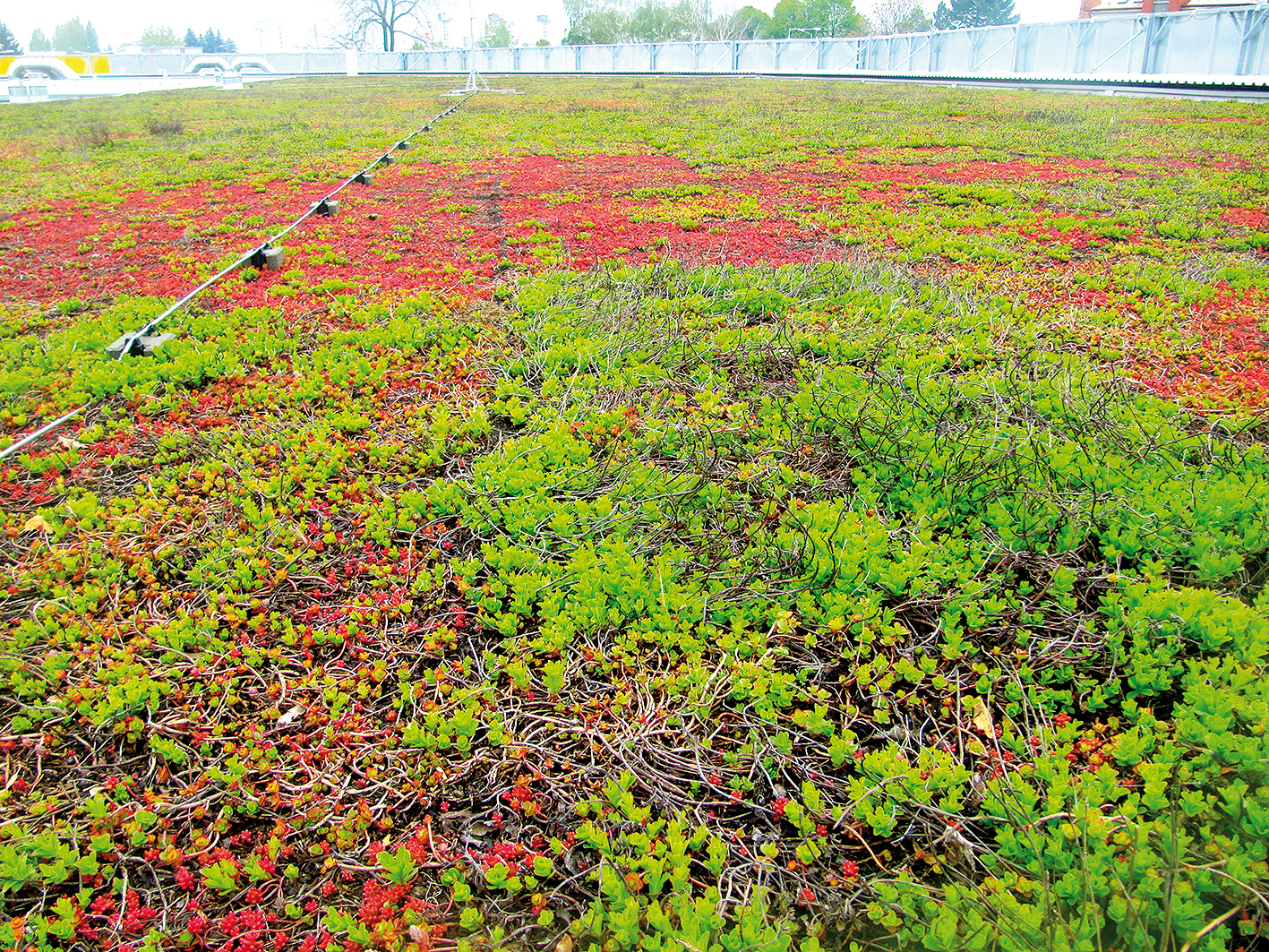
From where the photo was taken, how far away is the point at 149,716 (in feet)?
7.78

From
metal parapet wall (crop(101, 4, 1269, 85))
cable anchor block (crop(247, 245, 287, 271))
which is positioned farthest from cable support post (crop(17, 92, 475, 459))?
metal parapet wall (crop(101, 4, 1269, 85))

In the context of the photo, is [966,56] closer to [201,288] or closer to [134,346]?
[201,288]

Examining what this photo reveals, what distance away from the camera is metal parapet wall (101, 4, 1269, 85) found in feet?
59.0

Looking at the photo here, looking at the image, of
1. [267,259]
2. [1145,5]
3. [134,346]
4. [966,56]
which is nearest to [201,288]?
[267,259]

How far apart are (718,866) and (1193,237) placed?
779 centimetres

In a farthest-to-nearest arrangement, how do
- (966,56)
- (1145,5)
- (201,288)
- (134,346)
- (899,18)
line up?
(899,18), (1145,5), (966,56), (201,288), (134,346)

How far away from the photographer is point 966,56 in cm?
2686

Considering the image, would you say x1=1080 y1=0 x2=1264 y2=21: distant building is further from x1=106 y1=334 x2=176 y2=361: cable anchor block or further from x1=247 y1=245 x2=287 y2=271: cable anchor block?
x1=106 y1=334 x2=176 y2=361: cable anchor block

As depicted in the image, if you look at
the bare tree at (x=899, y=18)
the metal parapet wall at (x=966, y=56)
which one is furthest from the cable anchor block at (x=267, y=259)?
the bare tree at (x=899, y=18)

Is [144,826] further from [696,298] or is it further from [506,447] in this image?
[696,298]

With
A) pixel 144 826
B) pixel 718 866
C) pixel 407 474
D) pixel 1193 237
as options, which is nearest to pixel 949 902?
pixel 718 866

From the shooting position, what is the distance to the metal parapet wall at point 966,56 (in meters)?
18.0

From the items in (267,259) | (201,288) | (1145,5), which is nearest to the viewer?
(201,288)

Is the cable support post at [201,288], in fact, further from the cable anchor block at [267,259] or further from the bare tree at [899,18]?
the bare tree at [899,18]
